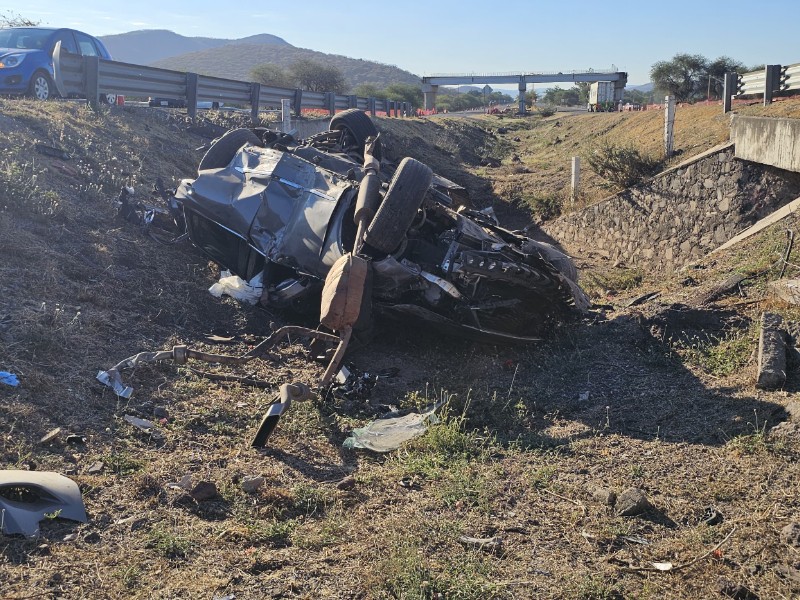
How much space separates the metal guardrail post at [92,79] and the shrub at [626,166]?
925cm

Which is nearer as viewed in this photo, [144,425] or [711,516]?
[711,516]

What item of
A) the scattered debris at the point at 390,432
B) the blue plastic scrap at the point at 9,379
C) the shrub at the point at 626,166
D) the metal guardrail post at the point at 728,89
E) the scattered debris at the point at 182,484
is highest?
the metal guardrail post at the point at 728,89

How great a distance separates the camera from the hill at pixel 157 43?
524ft

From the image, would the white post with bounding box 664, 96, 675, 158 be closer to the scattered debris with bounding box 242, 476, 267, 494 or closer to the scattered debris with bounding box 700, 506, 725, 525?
the scattered debris with bounding box 700, 506, 725, 525

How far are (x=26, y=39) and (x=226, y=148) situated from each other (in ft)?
20.5

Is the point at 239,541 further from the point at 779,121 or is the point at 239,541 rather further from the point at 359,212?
the point at 779,121

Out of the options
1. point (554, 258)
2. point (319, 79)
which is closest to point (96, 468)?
point (554, 258)

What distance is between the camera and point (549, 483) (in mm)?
4551

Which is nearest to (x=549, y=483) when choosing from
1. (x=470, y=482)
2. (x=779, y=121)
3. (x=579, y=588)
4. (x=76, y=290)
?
(x=470, y=482)

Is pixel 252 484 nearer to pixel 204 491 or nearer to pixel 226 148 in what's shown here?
pixel 204 491

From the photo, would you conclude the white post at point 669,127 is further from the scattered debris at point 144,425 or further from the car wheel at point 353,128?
the scattered debris at point 144,425

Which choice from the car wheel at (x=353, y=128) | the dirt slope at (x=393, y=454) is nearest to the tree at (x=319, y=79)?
the car wheel at (x=353, y=128)

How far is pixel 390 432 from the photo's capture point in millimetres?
5492

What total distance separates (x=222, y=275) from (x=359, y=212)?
2413 millimetres
